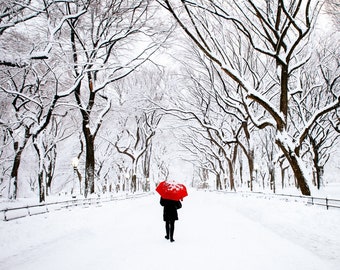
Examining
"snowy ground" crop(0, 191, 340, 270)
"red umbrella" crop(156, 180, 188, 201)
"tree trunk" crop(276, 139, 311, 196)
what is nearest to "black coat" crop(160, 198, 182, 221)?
"red umbrella" crop(156, 180, 188, 201)

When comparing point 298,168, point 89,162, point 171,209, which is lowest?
point 171,209

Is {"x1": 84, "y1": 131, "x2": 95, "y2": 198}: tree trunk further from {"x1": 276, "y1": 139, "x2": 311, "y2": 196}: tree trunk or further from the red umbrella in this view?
{"x1": 276, "y1": 139, "x2": 311, "y2": 196}: tree trunk

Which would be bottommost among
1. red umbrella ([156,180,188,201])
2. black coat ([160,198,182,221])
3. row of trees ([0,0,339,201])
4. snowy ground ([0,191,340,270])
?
snowy ground ([0,191,340,270])

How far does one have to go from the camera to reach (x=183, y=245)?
6.32 meters

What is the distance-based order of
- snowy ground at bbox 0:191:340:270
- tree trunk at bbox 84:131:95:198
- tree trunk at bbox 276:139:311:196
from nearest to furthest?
snowy ground at bbox 0:191:340:270 → tree trunk at bbox 276:139:311:196 → tree trunk at bbox 84:131:95:198

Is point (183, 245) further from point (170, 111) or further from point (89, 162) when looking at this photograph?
point (170, 111)

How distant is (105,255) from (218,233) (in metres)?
3.66

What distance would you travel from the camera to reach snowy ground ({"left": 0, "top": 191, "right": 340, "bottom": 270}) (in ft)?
16.1

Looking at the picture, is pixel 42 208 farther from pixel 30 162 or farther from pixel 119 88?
pixel 30 162

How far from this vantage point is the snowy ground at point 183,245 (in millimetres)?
4922

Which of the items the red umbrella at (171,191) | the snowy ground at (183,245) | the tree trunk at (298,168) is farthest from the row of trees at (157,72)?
the red umbrella at (171,191)

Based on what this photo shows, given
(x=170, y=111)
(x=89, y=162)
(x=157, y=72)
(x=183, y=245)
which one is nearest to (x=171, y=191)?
(x=183, y=245)

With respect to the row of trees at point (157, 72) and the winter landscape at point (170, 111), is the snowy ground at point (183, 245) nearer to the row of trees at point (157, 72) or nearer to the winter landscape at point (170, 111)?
the winter landscape at point (170, 111)

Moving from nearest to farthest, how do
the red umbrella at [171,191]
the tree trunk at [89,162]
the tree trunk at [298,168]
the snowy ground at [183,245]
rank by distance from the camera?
the snowy ground at [183,245] < the red umbrella at [171,191] < the tree trunk at [298,168] < the tree trunk at [89,162]
